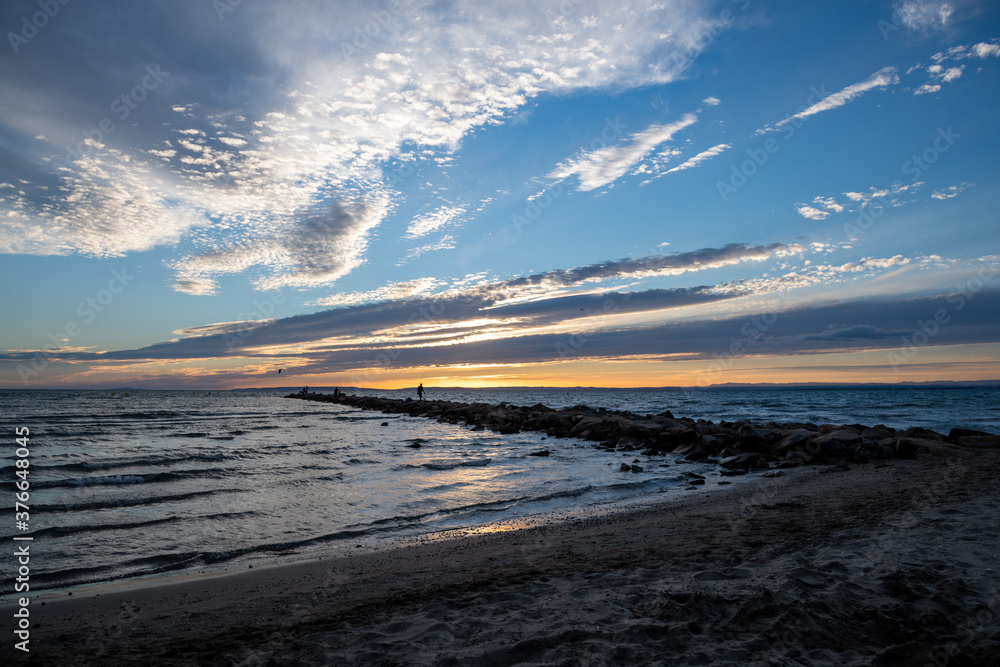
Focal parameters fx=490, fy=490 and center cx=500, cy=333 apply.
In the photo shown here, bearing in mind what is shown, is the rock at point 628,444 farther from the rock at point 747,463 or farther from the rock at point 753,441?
the rock at point 747,463

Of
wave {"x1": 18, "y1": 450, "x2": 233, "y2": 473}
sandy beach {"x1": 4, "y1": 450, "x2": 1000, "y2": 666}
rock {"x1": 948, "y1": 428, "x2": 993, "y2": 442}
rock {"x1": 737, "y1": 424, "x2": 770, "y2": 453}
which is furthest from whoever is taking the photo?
rock {"x1": 737, "y1": 424, "x2": 770, "y2": 453}

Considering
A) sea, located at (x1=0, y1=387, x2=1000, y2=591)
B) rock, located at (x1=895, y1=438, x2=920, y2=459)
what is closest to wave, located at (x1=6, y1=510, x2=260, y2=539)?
sea, located at (x1=0, y1=387, x2=1000, y2=591)

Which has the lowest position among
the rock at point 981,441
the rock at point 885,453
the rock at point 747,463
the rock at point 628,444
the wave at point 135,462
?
the rock at point 628,444

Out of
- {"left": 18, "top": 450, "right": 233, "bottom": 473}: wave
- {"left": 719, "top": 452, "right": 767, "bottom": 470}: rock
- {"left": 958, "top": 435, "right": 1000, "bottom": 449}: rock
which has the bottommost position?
{"left": 719, "top": 452, "right": 767, "bottom": 470}: rock

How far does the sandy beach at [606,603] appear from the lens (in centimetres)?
367

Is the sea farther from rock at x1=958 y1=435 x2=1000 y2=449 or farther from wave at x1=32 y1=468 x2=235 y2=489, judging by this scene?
rock at x1=958 y1=435 x2=1000 y2=449

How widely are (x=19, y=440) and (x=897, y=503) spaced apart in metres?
26.3

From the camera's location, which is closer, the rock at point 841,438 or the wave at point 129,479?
the wave at point 129,479

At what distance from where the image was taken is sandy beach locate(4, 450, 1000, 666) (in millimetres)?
3672

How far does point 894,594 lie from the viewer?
4.39m

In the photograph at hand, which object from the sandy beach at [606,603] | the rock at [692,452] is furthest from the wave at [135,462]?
the rock at [692,452]

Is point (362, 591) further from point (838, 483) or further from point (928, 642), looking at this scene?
point (838, 483)

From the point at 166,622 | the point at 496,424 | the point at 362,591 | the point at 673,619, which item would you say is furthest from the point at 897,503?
the point at 496,424

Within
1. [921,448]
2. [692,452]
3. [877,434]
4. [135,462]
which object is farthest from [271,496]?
[877,434]
